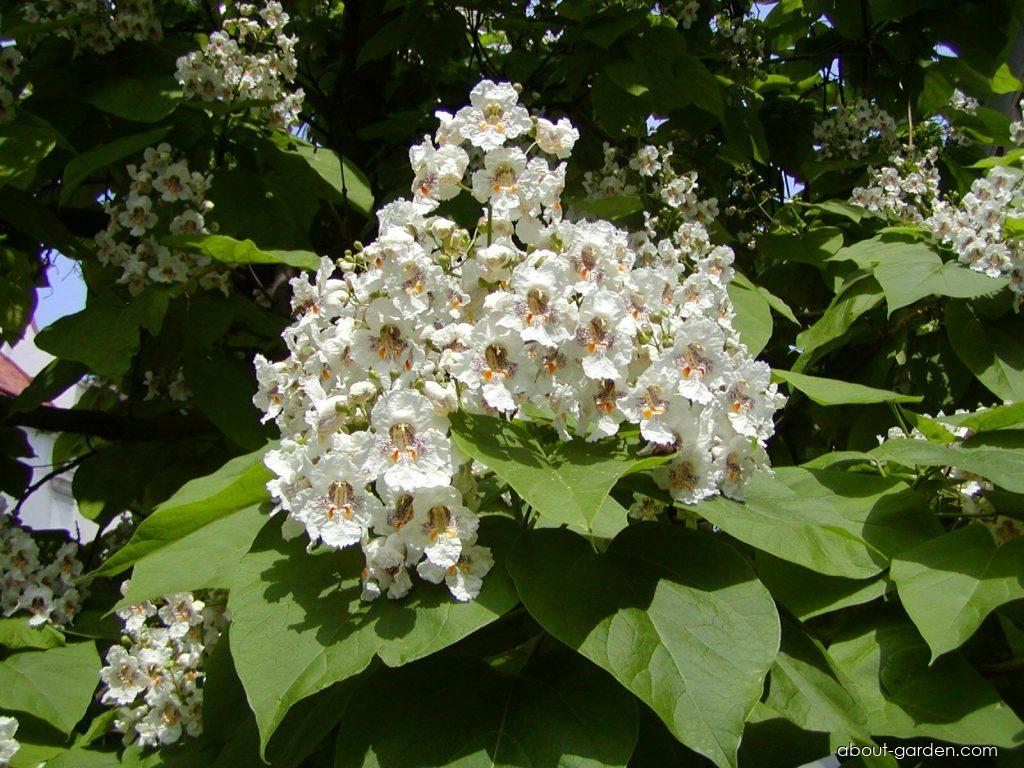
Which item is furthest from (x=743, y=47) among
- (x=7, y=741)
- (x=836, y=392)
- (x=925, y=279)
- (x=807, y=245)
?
(x=7, y=741)

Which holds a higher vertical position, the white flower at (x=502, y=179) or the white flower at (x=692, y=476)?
the white flower at (x=502, y=179)

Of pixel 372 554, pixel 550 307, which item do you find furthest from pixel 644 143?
pixel 372 554

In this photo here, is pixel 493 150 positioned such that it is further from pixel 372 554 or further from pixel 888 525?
pixel 888 525

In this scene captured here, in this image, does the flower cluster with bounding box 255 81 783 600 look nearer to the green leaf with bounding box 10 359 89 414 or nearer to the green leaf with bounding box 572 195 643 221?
the green leaf with bounding box 572 195 643 221

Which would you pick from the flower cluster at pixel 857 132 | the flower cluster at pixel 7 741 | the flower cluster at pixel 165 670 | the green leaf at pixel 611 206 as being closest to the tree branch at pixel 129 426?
the flower cluster at pixel 165 670

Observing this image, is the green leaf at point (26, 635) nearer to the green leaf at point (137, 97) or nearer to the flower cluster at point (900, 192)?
the green leaf at point (137, 97)

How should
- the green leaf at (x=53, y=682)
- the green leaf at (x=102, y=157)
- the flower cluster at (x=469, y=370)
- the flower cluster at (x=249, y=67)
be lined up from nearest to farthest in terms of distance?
the flower cluster at (x=469, y=370) → the green leaf at (x=53, y=682) → the green leaf at (x=102, y=157) → the flower cluster at (x=249, y=67)

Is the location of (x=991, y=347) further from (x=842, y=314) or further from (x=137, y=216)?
(x=137, y=216)
